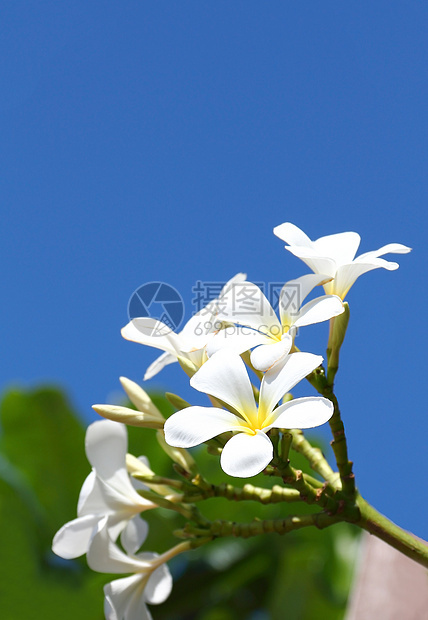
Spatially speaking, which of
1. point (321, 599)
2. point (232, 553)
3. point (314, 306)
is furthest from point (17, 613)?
point (314, 306)

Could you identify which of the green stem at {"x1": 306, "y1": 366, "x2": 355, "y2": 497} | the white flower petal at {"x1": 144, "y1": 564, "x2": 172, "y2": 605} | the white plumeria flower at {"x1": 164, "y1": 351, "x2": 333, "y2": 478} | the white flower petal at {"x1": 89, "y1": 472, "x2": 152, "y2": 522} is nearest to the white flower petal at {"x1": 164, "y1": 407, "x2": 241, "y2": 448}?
the white plumeria flower at {"x1": 164, "y1": 351, "x2": 333, "y2": 478}

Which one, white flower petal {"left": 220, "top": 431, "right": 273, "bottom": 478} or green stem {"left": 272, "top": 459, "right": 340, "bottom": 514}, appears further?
green stem {"left": 272, "top": 459, "right": 340, "bottom": 514}

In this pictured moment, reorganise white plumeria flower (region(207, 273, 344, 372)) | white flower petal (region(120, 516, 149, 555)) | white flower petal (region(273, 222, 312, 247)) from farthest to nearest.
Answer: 1. white flower petal (region(120, 516, 149, 555))
2. white flower petal (region(273, 222, 312, 247))
3. white plumeria flower (region(207, 273, 344, 372))

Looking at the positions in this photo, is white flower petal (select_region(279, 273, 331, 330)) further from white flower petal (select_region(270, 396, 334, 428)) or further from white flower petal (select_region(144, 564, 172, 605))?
white flower petal (select_region(144, 564, 172, 605))

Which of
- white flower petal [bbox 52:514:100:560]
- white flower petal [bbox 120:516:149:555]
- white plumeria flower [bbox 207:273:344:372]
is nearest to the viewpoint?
white plumeria flower [bbox 207:273:344:372]

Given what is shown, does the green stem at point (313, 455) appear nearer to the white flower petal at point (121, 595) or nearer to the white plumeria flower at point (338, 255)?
the white plumeria flower at point (338, 255)

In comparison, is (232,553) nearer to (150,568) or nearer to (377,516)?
(150,568)
